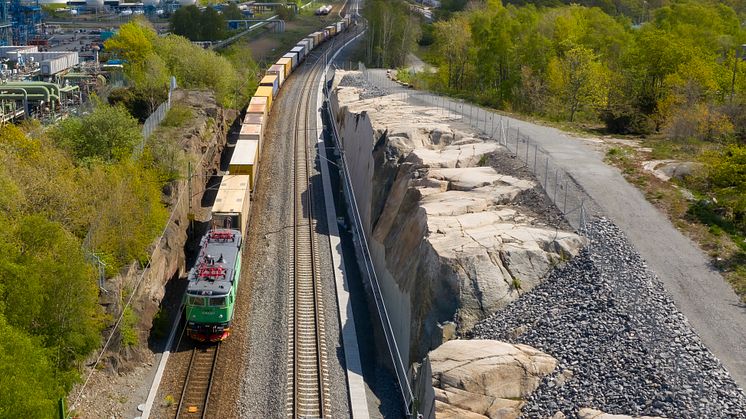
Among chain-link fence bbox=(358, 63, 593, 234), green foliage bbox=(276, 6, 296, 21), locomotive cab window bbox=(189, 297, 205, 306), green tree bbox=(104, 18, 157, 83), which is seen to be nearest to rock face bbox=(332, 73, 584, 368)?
chain-link fence bbox=(358, 63, 593, 234)

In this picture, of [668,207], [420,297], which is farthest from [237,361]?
[668,207]

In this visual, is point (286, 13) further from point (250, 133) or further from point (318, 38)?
point (250, 133)

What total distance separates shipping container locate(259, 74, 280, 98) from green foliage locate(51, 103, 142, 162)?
36010mm

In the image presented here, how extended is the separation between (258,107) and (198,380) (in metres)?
37.6

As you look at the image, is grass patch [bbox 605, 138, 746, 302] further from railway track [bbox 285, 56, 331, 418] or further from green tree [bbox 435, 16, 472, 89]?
green tree [bbox 435, 16, 472, 89]

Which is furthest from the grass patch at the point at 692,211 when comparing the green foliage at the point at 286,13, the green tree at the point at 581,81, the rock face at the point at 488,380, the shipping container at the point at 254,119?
the green foliage at the point at 286,13

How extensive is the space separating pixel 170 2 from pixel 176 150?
144629mm

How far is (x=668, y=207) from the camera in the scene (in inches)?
1222

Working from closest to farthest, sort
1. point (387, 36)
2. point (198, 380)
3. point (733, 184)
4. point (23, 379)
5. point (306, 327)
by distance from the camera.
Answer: point (23, 379) < point (198, 380) < point (733, 184) < point (306, 327) < point (387, 36)

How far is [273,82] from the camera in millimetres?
74812

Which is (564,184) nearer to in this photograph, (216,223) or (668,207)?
(668,207)

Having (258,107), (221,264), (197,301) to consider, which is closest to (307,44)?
(258,107)

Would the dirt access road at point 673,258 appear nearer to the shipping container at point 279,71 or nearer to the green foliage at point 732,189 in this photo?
the green foliage at point 732,189

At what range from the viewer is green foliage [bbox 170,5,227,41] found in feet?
362
